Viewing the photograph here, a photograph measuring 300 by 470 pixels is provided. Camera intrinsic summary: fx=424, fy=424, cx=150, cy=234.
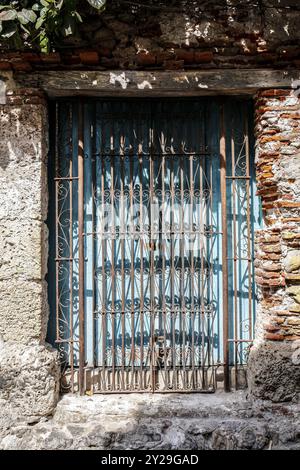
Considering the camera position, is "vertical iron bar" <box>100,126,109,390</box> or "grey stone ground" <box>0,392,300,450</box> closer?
"grey stone ground" <box>0,392,300,450</box>

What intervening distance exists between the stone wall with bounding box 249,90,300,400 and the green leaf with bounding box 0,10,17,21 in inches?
84.1

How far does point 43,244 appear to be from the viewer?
3.72 m

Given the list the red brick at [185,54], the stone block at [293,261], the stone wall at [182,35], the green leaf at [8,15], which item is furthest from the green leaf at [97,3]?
the stone block at [293,261]

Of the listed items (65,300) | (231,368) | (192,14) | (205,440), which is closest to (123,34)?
(192,14)

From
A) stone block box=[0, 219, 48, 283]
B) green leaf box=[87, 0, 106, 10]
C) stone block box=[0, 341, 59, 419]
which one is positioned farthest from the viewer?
A: stone block box=[0, 219, 48, 283]

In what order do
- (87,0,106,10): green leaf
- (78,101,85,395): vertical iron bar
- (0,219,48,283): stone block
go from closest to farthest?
(87,0,106,10): green leaf → (0,219,48,283): stone block → (78,101,85,395): vertical iron bar

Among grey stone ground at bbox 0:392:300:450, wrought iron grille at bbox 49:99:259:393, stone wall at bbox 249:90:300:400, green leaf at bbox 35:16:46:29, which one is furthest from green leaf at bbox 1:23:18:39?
grey stone ground at bbox 0:392:300:450

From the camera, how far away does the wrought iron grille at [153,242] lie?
388 cm

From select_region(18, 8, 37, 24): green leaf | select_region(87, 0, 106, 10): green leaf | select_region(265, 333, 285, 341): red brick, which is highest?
select_region(87, 0, 106, 10): green leaf

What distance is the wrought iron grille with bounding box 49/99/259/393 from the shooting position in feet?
12.7

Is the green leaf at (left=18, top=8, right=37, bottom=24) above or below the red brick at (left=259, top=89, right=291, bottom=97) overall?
above

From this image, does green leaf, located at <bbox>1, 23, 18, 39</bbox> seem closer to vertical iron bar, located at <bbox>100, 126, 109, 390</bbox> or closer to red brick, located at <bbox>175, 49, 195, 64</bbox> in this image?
vertical iron bar, located at <bbox>100, 126, 109, 390</bbox>

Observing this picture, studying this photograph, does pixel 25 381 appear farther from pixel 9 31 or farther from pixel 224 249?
pixel 9 31

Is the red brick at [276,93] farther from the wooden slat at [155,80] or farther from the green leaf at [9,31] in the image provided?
the green leaf at [9,31]
